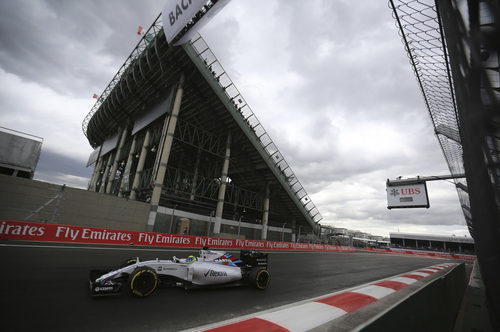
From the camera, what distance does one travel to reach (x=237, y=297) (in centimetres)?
461

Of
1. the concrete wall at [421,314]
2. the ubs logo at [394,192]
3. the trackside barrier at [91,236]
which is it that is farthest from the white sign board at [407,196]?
the concrete wall at [421,314]

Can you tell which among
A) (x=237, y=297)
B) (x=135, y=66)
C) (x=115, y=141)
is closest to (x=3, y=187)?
(x=135, y=66)

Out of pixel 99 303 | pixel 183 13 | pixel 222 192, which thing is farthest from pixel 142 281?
pixel 222 192

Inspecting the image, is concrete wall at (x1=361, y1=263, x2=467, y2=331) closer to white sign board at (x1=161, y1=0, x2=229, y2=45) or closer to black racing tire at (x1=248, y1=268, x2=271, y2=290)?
black racing tire at (x1=248, y1=268, x2=271, y2=290)

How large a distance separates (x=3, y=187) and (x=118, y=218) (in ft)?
21.3

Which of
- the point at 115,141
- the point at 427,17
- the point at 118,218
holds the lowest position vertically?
the point at 118,218

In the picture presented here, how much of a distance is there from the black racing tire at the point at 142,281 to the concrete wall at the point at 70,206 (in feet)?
48.3

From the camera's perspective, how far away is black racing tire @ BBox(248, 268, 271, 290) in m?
5.23

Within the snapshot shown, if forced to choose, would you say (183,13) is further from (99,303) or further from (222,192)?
(222,192)

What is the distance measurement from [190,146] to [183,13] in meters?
19.2

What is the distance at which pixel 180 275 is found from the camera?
15.4 ft

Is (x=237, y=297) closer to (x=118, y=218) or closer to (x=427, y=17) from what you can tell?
(x=427, y=17)

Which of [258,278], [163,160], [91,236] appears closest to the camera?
[258,278]

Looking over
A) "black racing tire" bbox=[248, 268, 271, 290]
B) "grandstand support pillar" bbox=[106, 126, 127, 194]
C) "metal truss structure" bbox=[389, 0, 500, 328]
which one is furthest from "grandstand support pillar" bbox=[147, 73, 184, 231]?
"metal truss structure" bbox=[389, 0, 500, 328]
